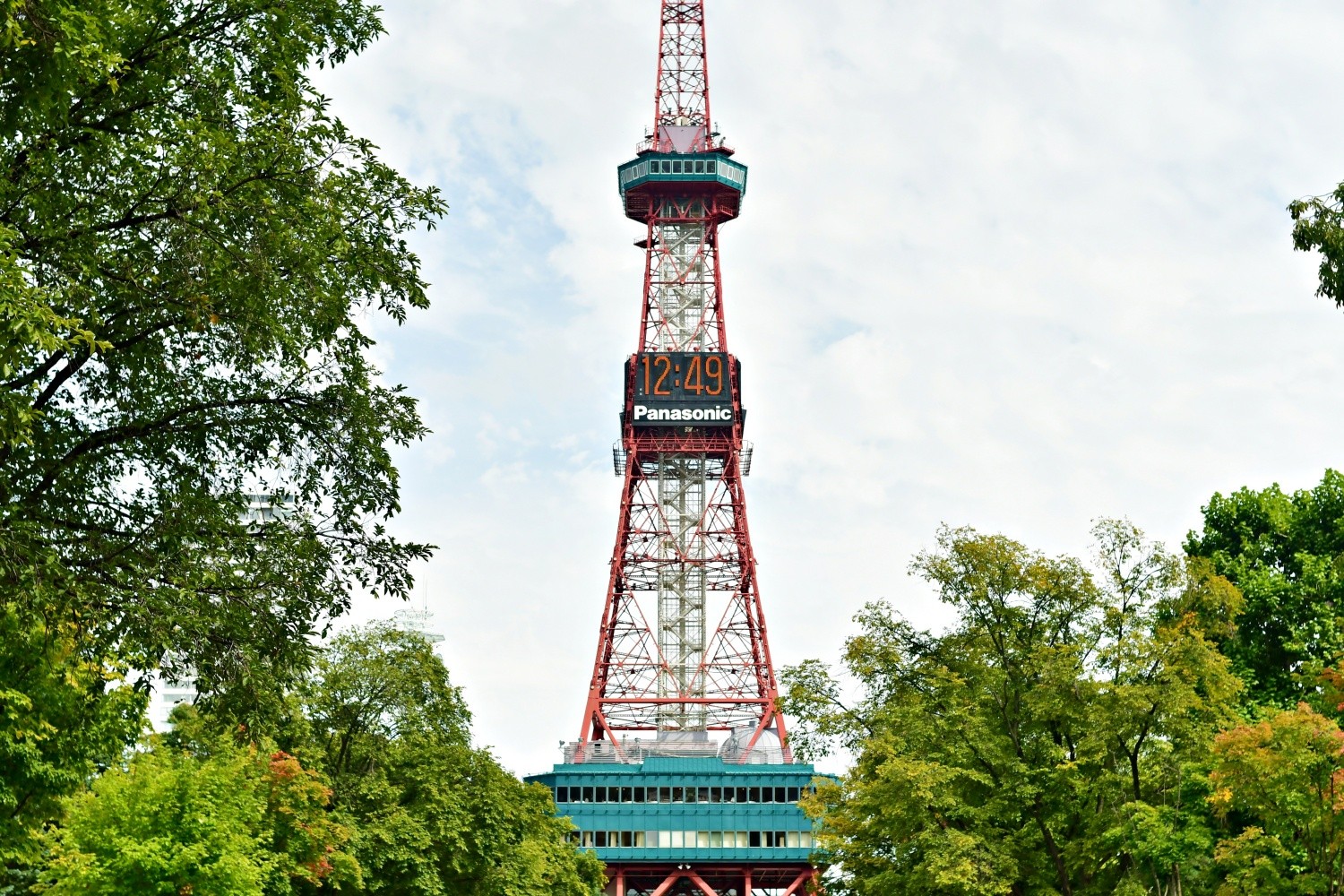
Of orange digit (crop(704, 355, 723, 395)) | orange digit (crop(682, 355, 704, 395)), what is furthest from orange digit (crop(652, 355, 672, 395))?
orange digit (crop(704, 355, 723, 395))

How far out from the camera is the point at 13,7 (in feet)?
45.0

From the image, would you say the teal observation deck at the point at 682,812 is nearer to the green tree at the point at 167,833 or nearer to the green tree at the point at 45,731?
the green tree at the point at 167,833

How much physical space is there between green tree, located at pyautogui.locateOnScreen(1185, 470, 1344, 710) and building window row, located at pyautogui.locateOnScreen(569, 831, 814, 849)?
60886mm

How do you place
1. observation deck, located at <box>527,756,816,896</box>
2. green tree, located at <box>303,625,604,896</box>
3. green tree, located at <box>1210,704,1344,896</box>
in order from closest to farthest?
green tree, located at <box>1210,704,1344,896</box>, green tree, located at <box>303,625,604,896</box>, observation deck, located at <box>527,756,816,896</box>

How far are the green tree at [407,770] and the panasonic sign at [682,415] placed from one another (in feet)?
219

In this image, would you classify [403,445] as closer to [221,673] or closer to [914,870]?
[221,673]

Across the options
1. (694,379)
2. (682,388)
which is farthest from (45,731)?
(694,379)

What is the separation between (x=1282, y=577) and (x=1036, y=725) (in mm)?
16576

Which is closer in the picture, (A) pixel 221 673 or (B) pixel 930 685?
(A) pixel 221 673

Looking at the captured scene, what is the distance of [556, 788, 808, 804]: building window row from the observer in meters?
110

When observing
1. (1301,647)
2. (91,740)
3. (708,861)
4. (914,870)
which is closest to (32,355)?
(91,740)

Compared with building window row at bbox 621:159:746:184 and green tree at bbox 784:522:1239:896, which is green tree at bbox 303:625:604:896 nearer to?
green tree at bbox 784:522:1239:896

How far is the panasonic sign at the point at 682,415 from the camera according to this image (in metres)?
121

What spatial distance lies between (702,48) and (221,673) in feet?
382
